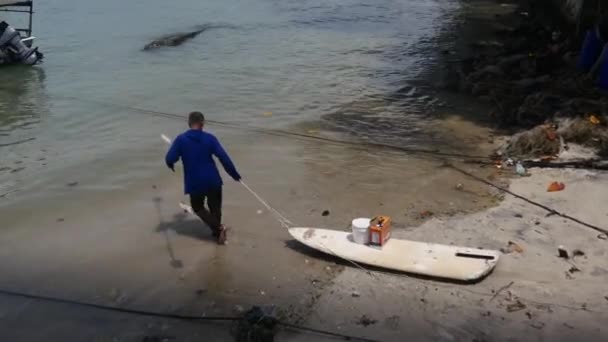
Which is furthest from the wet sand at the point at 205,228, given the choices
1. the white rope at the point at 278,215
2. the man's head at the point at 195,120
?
the man's head at the point at 195,120

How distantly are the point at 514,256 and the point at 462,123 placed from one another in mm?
6514

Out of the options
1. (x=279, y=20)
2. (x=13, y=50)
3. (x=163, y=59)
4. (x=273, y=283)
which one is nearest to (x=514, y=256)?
(x=273, y=283)

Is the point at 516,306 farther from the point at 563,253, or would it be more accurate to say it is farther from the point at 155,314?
the point at 155,314

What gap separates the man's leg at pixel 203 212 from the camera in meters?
7.45

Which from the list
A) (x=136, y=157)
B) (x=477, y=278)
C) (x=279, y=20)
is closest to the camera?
(x=477, y=278)

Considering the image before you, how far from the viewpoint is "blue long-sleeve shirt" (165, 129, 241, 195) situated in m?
7.11

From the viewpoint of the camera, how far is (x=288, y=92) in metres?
16.4

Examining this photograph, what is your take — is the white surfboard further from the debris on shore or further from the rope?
the debris on shore

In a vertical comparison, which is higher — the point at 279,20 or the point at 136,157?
the point at 279,20

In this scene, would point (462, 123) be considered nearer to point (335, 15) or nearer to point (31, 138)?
point (31, 138)

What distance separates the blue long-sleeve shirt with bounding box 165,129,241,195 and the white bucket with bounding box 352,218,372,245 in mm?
1519

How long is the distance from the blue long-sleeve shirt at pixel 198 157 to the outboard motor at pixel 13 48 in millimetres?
15301

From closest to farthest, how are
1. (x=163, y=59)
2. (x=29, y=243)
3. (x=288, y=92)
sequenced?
(x=29, y=243), (x=288, y=92), (x=163, y=59)

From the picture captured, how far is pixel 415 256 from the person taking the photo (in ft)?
22.5
